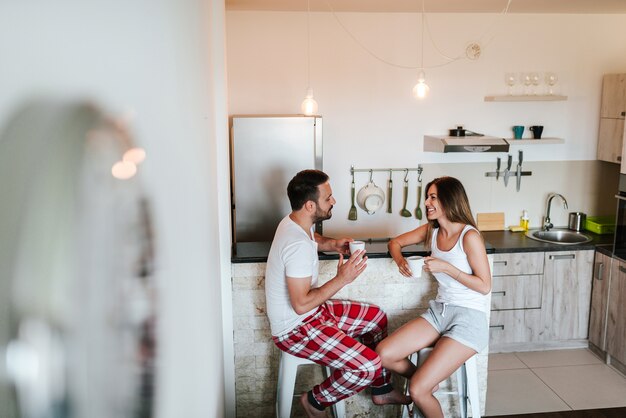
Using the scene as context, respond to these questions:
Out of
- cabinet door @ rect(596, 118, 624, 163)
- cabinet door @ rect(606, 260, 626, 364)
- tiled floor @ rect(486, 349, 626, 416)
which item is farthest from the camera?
cabinet door @ rect(596, 118, 624, 163)

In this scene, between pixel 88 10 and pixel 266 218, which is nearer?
pixel 88 10

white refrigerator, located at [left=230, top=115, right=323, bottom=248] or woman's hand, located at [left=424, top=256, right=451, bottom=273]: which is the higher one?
white refrigerator, located at [left=230, top=115, right=323, bottom=248]

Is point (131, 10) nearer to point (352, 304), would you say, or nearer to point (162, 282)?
point (162, 282)

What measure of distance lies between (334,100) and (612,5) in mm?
2241

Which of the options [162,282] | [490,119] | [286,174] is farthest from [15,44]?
[490,119]

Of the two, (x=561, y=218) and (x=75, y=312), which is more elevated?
(x=75, y=312)

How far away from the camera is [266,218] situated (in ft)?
14.8

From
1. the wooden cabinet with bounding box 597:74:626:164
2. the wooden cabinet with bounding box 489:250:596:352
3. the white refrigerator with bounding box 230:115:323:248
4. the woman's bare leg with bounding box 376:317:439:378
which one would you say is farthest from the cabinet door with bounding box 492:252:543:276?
the woman's bare leg with bounding box 376:317:439:378

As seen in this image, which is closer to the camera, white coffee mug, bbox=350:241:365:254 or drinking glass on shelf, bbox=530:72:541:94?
white coffee mug, bbox=350:241:365:254

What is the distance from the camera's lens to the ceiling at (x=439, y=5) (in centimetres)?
440

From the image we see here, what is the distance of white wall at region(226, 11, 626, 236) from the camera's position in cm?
483

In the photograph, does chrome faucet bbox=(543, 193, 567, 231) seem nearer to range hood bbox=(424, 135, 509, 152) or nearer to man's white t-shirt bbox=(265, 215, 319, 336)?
range hood bbox=(424, 135, 509, 152)

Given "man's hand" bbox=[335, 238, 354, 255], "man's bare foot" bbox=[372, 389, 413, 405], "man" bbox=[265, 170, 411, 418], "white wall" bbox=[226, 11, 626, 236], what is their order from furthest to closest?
"white wall" bbox=[226, 11, 626, 236], "man's hand" bbox=[335, 238, 354, 255], "man's bare foot" bbox=[372, 389, 413, 405], "man" bbox=[265, 170, 411, 418]

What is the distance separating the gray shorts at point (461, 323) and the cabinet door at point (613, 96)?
2778 mm
